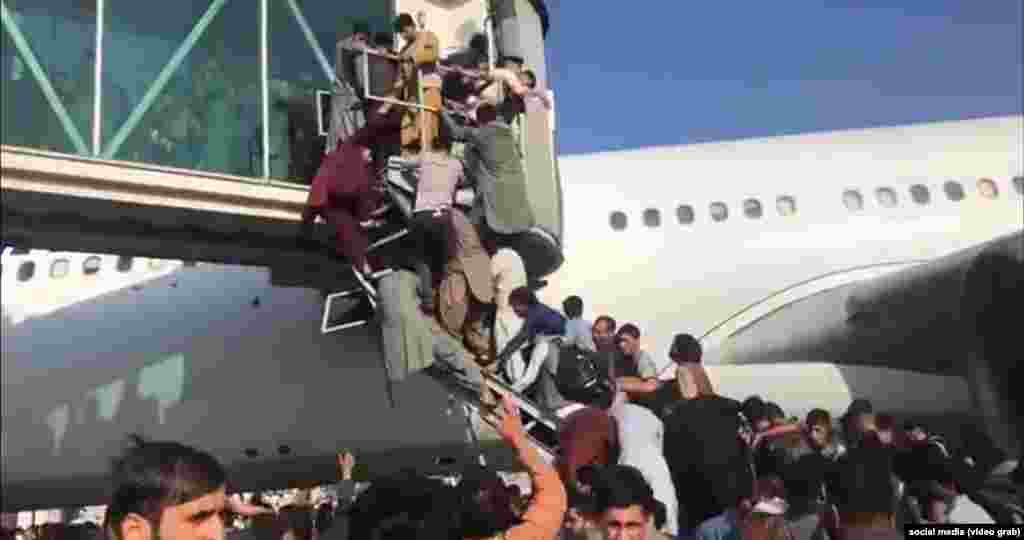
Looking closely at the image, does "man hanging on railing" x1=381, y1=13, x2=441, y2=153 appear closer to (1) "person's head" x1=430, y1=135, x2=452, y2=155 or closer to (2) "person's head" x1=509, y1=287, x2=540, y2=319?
(1) "person's head" x1=430, y1=135, x2=452, y2=155

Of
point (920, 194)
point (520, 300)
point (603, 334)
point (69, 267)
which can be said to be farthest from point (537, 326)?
point (920, 194)

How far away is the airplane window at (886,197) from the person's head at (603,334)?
581cm

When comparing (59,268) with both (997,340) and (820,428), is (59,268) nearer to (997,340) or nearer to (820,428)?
(820,428)

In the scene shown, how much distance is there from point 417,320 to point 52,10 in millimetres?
2960

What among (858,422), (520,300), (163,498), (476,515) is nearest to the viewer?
(163,498)

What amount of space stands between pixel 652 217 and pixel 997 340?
12.4ft

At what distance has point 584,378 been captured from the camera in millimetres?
5523

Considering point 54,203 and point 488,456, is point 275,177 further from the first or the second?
point 488,456

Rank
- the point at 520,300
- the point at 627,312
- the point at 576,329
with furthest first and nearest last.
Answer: the point at 627,312 → the point at 576,329 → the point at 520,300

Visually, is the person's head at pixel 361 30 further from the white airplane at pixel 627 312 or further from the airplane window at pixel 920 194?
the airplane window at pixel 920 194

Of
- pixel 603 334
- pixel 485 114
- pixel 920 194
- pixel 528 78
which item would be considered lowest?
pixel 603 334

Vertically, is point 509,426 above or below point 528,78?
below

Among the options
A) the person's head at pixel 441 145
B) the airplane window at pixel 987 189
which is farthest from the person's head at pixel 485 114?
the airplane window at pixel 987 189

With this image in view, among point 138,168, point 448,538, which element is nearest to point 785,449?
point 448,538
